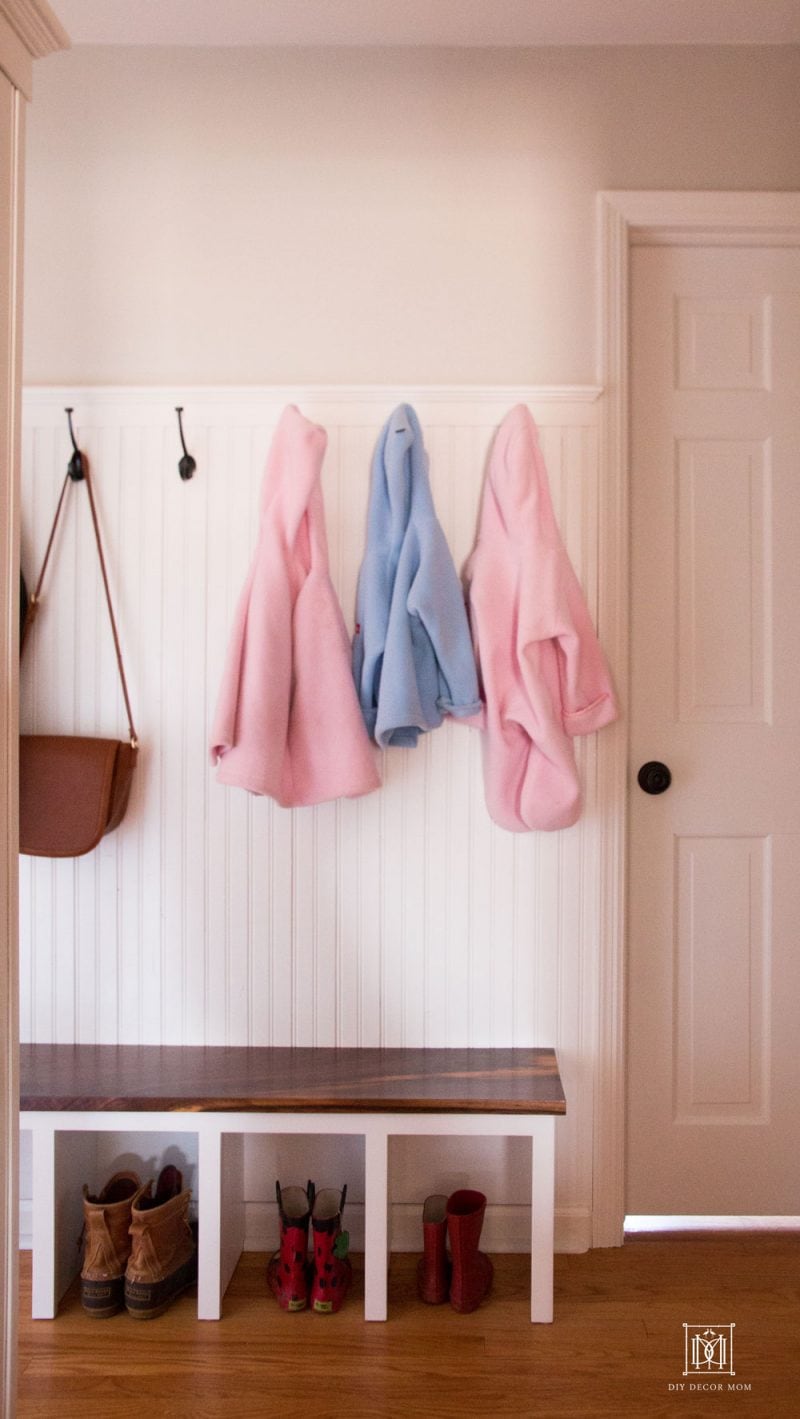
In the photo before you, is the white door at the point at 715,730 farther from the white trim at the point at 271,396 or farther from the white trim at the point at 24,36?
the white trim at the point at 24,36

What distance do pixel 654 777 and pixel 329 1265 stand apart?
3.72 ft

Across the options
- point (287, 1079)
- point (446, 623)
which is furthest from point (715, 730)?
point (287, 1079)

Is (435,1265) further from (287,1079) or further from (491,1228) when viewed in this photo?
(287,1079)

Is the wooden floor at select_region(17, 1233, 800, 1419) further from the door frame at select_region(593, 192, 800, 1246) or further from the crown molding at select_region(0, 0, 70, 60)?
the crown molding at select_region(0, 0, 70, 60)

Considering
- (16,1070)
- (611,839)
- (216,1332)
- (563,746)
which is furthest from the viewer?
(611,839)

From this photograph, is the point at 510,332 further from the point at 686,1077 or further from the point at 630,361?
the point at 686,1077

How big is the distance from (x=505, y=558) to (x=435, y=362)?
43cm

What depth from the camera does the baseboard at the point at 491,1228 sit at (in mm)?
2049

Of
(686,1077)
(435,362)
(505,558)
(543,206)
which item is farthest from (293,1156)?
(543,206)

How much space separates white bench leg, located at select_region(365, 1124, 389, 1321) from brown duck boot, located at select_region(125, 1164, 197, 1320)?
1.19 feet

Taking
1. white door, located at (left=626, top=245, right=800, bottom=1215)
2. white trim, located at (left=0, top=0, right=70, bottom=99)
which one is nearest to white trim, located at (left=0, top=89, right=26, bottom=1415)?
white trim, located at (left=0, top=0, right=70, bottom=99)

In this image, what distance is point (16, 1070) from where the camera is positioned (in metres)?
1.24

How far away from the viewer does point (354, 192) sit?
2031 millimetres

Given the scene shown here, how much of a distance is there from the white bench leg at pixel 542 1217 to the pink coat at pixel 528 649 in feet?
1.85
